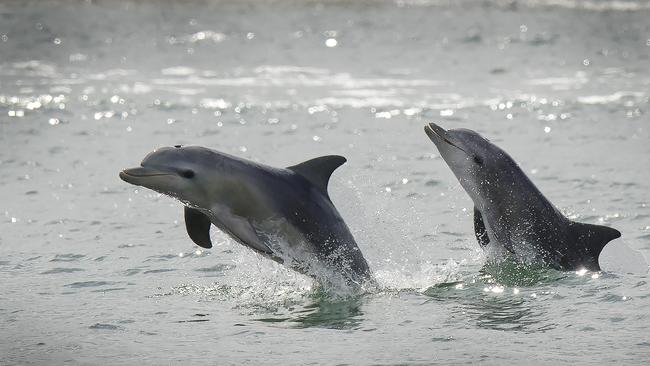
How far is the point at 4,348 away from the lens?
10211 millimetres

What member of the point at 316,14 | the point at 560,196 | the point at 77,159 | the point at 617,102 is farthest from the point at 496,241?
the point at 316,14

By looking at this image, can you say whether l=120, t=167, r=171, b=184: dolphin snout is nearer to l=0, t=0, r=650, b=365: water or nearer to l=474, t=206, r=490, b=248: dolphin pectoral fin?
l=0, t=0, r=650, b=365: water

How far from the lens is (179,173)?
1083 cm

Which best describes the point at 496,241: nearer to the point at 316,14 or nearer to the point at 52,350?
the point at 52,350

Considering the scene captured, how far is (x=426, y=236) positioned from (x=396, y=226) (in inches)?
13.9

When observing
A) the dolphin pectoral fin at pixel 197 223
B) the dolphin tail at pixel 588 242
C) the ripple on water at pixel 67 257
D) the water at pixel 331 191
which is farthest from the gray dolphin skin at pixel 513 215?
the ripple on water at pixel 67 257

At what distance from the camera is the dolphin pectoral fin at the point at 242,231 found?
35.5 feet

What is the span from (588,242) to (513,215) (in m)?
0.76

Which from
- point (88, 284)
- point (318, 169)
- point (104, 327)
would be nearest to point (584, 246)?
point (318, 169)

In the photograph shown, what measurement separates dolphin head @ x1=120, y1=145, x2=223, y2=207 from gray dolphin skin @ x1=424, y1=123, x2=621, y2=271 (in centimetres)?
269

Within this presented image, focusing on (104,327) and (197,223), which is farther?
(197,223)

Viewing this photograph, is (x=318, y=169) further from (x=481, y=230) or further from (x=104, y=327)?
(x=104, y=327)

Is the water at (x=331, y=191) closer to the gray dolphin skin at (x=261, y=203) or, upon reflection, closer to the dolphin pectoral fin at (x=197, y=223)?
the gray dolphin skin at (x=261, y=203)

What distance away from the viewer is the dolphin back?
1223 cm
